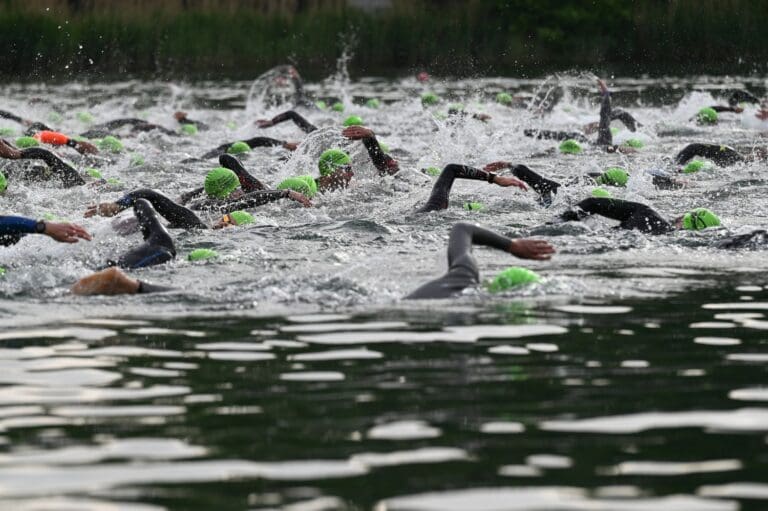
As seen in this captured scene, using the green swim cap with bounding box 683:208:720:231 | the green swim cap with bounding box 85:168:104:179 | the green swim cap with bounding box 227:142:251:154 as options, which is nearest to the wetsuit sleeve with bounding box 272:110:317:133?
the green swim cap with bounding box 227:142:251:154

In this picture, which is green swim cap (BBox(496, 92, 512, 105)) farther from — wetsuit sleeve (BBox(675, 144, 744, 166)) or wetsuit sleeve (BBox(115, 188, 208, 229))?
wetsuit sleeve (BBox(115, 188, 208, 229))

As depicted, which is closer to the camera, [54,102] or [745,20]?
[54,102]

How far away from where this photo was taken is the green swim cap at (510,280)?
994 centimetres

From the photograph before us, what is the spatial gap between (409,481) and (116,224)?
7801mm

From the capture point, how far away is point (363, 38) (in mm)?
38719

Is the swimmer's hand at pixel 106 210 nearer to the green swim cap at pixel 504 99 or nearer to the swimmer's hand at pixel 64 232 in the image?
the swimmer's hand at pixel 64 232

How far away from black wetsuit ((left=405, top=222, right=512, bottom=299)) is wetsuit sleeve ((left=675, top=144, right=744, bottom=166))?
28.4ft

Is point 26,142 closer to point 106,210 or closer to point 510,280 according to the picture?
point 106,210

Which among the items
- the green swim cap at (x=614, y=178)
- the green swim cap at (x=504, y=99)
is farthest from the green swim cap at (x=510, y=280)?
the green swim cap at (x=504, y=99)

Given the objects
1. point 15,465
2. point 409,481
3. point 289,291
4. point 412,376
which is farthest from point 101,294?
point 409,481

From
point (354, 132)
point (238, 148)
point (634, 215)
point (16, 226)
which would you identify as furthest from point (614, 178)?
point (16, 226)

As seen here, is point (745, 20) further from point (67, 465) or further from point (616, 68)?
point (67, 465)

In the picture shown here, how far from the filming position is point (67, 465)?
5875 millimetres

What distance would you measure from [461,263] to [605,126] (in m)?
11.7
